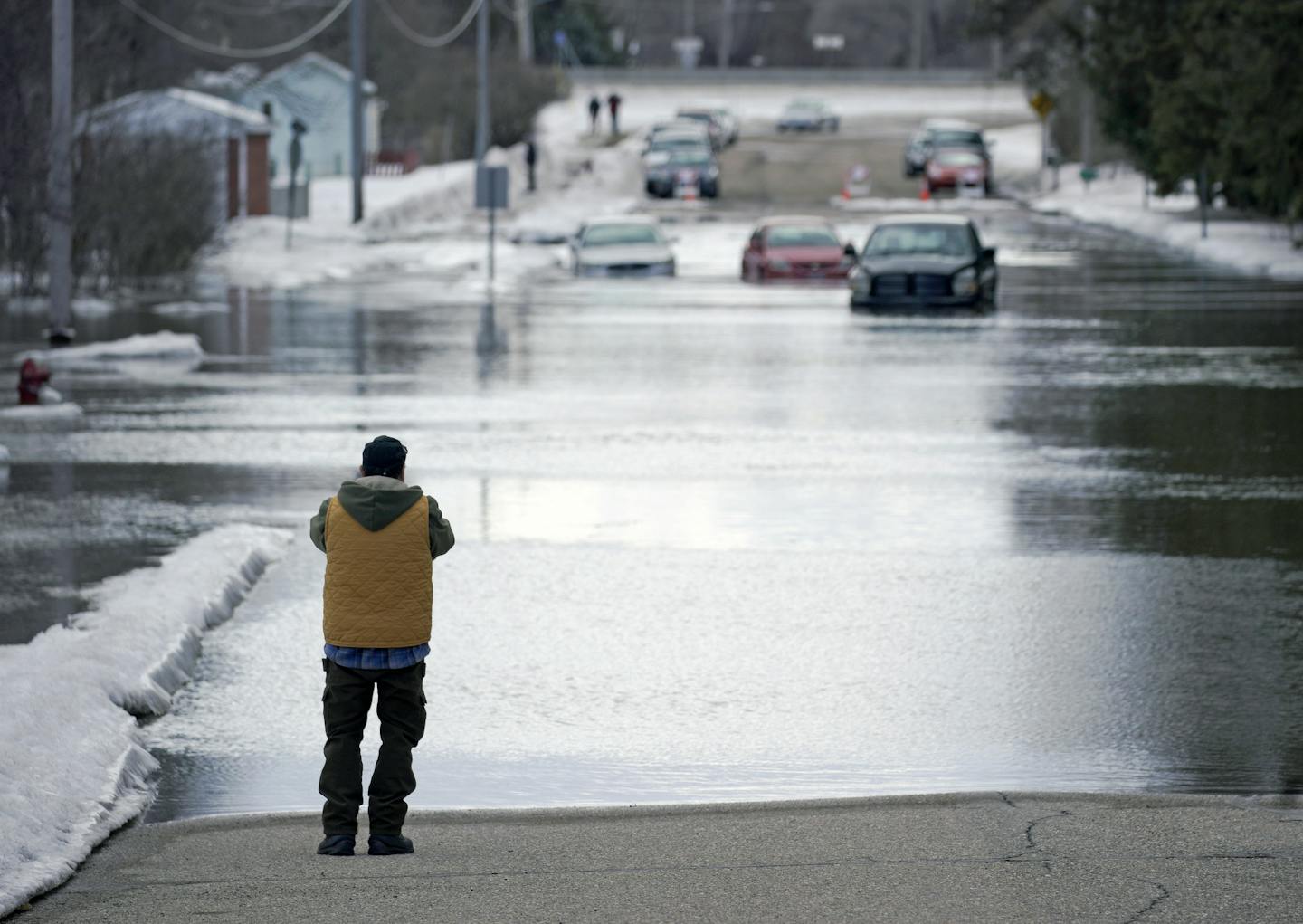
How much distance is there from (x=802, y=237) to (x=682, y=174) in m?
28.5

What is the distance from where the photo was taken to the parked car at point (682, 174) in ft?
214

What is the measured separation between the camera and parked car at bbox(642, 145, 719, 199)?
6512cm

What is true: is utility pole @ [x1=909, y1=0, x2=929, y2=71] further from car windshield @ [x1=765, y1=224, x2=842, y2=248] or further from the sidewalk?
the sidewalk

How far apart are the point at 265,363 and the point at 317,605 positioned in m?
12.4

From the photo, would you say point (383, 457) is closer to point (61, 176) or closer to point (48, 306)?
point (61, 176)

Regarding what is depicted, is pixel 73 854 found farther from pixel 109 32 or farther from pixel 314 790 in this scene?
pixel 109 32

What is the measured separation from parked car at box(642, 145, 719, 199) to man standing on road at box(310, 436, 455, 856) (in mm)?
59075

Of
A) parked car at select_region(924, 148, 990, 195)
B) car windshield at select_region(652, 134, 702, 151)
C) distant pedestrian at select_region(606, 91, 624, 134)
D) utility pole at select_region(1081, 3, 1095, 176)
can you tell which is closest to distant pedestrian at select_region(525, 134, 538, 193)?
car windshield at select_region(652, 134, 702, 151)

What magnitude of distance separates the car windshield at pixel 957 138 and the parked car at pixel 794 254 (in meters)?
35.0

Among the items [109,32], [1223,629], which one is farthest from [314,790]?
[109,32]

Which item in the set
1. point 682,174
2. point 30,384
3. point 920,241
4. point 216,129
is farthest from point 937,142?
point 30,384

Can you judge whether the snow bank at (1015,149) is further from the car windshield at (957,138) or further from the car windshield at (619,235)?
the car windshield at (619,235)

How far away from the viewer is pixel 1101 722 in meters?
8.51

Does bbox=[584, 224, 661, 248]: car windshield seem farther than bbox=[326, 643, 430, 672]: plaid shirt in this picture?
Yes
